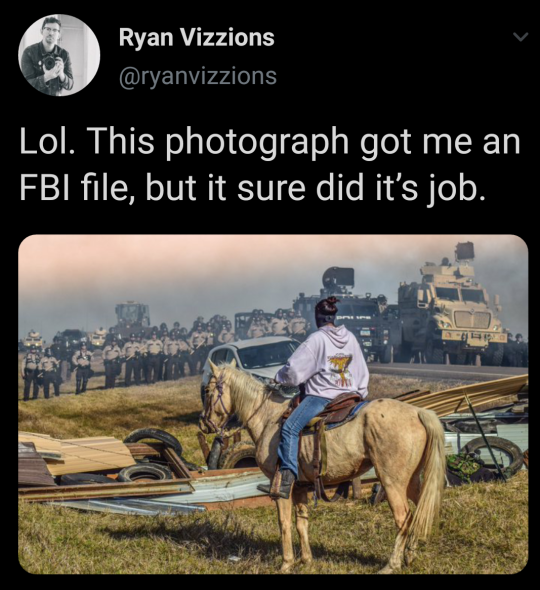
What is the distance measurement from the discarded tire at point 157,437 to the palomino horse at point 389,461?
16.0 ft

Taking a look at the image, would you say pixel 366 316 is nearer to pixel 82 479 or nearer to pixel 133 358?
pixel 133 358

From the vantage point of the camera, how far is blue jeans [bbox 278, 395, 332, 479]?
26.5 ft

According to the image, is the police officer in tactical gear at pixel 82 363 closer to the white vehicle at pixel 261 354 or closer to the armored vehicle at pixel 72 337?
the armored vehicle at pixel 72 337

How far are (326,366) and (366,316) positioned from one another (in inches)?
493

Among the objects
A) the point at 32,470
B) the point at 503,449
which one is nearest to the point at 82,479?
the point at 32,470

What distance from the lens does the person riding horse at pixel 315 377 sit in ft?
26.5

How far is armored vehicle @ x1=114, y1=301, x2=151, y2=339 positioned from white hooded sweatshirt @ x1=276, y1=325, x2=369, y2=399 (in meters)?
11.2

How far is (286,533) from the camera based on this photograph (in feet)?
26.7

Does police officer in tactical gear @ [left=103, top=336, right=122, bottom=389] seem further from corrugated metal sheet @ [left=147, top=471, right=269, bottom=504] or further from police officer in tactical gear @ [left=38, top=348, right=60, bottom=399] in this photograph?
corrugated metal sheet @ [left=147, top=471, right=269, bottom=504]

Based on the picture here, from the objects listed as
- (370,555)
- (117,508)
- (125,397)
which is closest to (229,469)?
(117,508)

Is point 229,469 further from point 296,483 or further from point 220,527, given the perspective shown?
point 296,483

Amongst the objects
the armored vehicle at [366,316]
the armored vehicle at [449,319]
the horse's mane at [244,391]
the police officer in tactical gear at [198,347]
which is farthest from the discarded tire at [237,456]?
the armored vehicle at [449,319]

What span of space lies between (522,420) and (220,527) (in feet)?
20.0

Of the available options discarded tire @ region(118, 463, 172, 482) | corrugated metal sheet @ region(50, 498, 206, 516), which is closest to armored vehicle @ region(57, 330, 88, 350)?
discarded tire @ region(118, 463, 172, 482)
